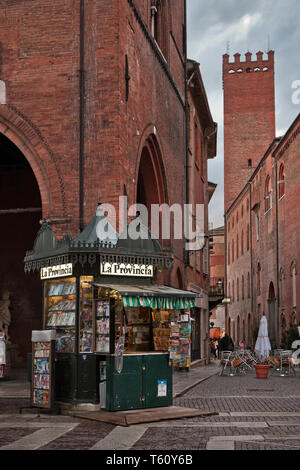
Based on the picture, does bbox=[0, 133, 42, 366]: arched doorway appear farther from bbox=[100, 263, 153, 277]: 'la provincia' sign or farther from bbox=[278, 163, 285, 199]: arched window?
bbox=[278, 163, 285, 199]: arched window

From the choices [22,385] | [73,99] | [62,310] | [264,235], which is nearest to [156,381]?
[62,310]

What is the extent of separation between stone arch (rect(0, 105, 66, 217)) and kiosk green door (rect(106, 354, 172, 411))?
435 cm

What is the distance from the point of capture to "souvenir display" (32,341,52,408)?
1104 cm

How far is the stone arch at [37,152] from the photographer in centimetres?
1421

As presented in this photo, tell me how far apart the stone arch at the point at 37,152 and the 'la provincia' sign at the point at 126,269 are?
9.56 feet

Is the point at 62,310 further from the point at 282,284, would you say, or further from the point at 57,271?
the point at 282,284

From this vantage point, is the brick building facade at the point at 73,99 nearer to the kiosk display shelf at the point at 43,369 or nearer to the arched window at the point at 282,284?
the kiosk display shelf at the point at 43,369

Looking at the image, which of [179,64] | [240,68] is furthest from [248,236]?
[179,64]

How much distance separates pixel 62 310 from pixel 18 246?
9.86 meters

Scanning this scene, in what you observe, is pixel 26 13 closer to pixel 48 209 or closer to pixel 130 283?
pixel 48 209

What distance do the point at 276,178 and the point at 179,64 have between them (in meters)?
15.2

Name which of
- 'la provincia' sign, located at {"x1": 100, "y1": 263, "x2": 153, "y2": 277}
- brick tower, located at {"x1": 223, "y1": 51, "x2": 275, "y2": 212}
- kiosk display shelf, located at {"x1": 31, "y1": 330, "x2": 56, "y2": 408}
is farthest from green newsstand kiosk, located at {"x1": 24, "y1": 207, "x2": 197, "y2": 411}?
brick tower, located at {"x1": 223, "y1": 51, "x2": 275, "y2": 212}

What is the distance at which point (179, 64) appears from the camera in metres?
24.0

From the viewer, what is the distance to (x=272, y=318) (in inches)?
1561
